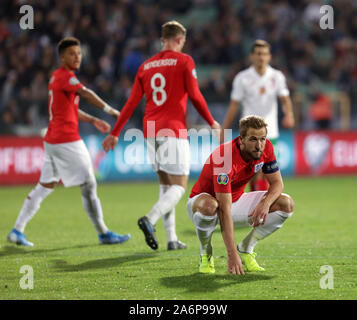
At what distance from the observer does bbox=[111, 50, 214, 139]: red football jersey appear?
6.63m

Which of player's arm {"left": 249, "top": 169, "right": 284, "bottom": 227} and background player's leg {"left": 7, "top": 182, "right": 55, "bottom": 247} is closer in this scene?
player's arm {"left": 249, "top": 169, "right": 284, "bottom": 227}

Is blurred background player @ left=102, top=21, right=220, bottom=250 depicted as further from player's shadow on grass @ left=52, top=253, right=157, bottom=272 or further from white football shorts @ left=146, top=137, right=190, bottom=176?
player's shadow on grass @ left=52, top=253, right=157, bottom=272

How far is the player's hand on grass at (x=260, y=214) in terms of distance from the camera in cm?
541

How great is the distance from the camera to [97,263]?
6.23m

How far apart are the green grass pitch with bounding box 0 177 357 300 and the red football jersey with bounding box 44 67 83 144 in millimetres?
1184

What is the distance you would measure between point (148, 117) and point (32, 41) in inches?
435

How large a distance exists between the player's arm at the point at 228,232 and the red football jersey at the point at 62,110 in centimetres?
268

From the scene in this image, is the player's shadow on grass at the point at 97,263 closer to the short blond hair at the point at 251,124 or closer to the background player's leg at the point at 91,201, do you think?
the background player's leg at the point at 91,201

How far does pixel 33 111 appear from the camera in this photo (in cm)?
1477

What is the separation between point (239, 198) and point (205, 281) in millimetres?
901

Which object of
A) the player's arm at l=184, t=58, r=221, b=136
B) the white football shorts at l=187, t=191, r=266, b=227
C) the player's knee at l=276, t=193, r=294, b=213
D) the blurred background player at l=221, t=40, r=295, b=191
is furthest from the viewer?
the blurred background player at l=221, t=40, r=295, b=191

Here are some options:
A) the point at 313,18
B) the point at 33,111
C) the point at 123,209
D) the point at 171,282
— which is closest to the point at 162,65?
A: the point at 171,282

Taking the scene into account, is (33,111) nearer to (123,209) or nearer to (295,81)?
(123,209)

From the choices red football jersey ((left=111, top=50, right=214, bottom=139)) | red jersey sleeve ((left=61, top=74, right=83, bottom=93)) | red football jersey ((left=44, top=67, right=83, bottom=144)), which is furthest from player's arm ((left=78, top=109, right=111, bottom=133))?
red football jersey ((left=111, top=50, right=214, bottom=139))
